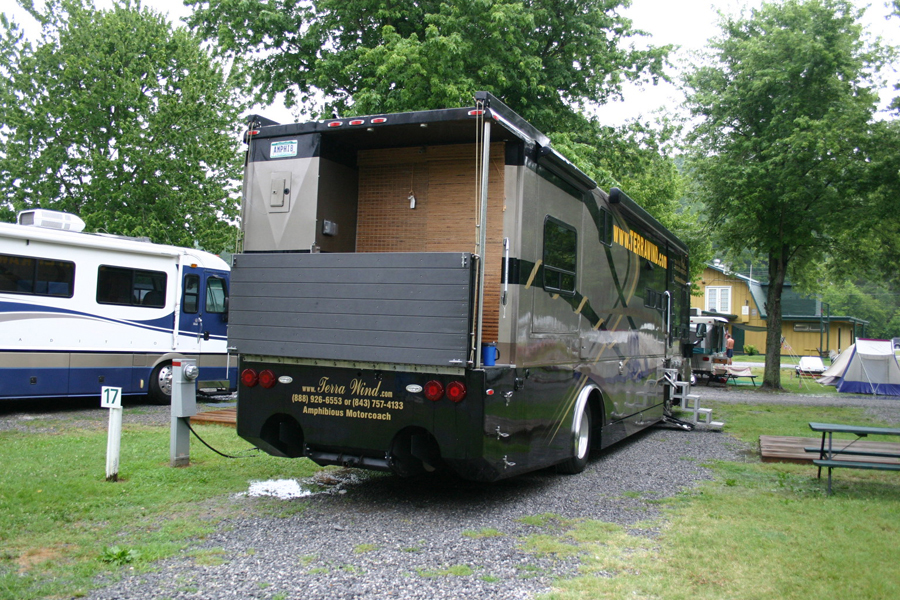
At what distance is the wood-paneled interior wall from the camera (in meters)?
Answer: 6.51

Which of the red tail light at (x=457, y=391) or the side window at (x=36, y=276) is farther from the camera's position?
the side window at (x=36, y=276)

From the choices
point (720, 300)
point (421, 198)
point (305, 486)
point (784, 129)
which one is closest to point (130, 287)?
point (305, 486)

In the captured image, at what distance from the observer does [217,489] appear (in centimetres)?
650

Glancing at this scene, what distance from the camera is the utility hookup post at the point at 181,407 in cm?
707

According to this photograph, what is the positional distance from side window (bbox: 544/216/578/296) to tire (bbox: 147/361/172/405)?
888 centimetres

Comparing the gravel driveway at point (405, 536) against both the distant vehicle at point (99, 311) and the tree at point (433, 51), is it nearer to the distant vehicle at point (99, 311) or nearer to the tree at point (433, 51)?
the distant vehicle at point (99, 311)

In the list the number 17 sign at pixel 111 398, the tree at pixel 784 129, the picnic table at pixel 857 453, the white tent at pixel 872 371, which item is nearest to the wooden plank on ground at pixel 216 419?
the number 17 sign at pixel 111 398

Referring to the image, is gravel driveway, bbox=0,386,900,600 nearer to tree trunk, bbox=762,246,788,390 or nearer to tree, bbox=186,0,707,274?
tree, bbox=186,0,707,274

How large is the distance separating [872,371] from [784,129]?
765cm

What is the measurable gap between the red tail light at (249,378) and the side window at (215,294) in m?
8.19

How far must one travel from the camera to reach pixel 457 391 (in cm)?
548

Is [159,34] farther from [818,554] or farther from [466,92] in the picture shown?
[818,554]

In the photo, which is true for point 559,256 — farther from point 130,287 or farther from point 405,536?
point 130,287

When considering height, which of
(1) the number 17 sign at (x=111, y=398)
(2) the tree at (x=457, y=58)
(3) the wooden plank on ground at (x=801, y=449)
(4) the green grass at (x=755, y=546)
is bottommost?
(4) the green grass at (x=755, y=546)
